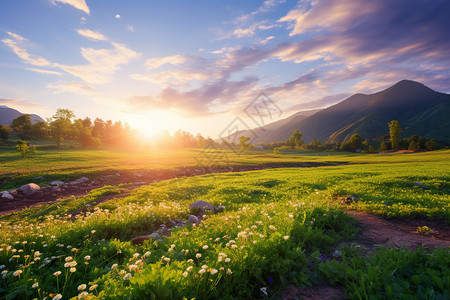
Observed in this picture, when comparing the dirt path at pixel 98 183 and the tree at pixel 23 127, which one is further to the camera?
the tree at pixel 23 127

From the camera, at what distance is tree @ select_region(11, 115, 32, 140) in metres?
73.8

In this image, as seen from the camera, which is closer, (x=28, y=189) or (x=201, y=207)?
(x=201, y=207)

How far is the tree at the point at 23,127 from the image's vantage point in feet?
242

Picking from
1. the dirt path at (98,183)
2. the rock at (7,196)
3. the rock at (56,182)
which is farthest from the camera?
the rock at (56,182)

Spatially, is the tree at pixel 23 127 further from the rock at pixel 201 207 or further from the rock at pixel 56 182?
the rock at pixel 201 207

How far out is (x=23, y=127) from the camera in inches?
2958

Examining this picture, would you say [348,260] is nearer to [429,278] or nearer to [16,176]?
[429,278]

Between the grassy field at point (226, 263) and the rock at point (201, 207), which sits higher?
the grassy field at point (226, 263)

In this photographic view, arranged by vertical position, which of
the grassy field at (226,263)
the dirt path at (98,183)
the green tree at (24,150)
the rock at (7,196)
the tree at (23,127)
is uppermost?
the tree at (23,127)

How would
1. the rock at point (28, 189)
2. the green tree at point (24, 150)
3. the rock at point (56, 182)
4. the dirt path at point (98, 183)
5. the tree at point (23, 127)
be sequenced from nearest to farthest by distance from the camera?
the dirt path at point (98, 183) < the rock at point (28, 189) < the rock at point (56, 182) < the green tree at point (24, 150) < the tree at point (23, 127)

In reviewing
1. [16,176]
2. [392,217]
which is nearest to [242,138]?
[16,176]

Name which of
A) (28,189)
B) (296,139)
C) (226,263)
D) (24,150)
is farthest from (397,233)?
(296,139)

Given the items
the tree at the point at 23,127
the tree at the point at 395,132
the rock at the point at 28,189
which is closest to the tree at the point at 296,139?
the tree at the point at 395,132

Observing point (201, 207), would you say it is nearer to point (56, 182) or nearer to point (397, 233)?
point (397, 233)
